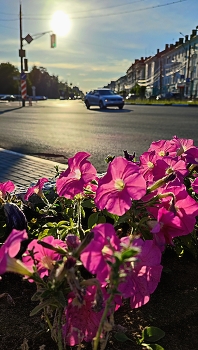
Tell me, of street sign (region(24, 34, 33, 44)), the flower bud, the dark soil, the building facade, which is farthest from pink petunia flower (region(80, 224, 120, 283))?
the building facade

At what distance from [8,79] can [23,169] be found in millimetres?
93559

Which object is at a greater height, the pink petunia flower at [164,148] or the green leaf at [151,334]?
the pink petunia flower at [164,148]

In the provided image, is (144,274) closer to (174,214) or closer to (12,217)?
(174,214)

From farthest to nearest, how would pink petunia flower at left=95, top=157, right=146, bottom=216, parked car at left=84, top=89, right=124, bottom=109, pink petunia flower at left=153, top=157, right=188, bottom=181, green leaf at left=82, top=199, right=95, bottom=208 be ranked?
1. parked car at left=84, top=89, right=124, bottom=109
2. green leaf at left=82, top=199, right=95, bottom=208
3. pink petunia flower at left=153, top=157, right=188, bottom=181
4. pink petunia flower at left=95, top=157, right=146, bottom=216

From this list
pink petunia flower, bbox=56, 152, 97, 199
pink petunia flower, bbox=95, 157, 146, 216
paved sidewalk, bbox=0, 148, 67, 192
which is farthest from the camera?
paved sidewalk, bbox=0, 148, 67, 192

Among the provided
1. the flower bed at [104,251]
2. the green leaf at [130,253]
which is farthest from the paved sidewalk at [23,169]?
the green leaf at [130,253]

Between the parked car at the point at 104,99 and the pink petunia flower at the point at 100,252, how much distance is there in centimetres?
2299

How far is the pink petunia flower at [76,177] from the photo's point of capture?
1.20m

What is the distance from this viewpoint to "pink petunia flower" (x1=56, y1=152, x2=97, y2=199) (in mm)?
1196

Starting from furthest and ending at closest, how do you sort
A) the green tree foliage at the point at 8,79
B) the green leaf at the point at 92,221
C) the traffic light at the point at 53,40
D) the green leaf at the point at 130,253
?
the green tree foliage at the point at 8,79 < the traffic light at the point at 53,40 < the green leaf at the point at 92,221 < the green leaf at the point at 130,253

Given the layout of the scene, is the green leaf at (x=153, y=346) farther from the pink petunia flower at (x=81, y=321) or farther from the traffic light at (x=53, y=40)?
the traffic light at (x=53, y=40)

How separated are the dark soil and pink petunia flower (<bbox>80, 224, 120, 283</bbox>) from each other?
43cm

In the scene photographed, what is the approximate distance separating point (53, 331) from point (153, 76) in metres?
95.3

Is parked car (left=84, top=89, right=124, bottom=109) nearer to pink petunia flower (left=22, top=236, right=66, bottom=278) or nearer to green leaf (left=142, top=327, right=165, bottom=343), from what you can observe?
green leaf (left=142, top=327, right=165, bottom=343)
